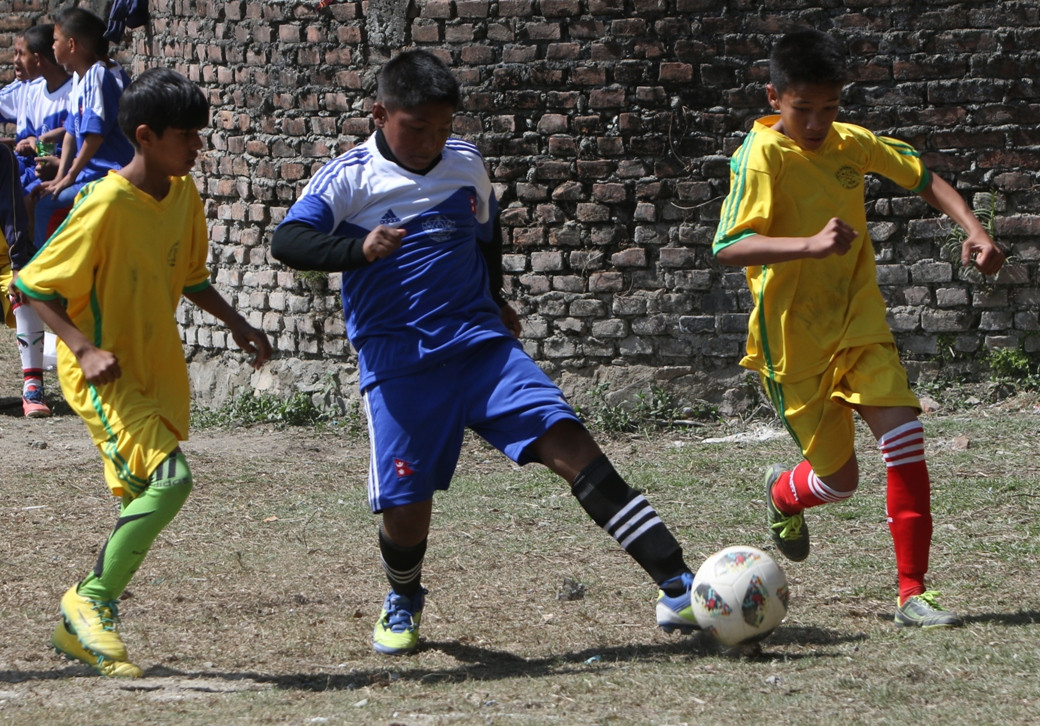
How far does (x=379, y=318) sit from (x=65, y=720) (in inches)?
56.8

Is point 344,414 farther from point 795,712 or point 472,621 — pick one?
point 795,712

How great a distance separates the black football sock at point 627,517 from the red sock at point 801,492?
816 millimetres

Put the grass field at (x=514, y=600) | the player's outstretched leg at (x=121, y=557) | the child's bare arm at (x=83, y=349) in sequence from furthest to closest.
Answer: the player's outstretched leg at (x=121, y=557) < the child's bare arm at (x=83, y=349) < the grass field at (x=514, y=600)

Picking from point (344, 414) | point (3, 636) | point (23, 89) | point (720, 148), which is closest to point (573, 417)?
point (3, 636)

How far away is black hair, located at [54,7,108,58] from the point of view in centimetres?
790

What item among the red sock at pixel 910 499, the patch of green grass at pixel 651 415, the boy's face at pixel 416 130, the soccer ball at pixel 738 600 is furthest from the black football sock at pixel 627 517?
the patch of green grass at pixel 651 415

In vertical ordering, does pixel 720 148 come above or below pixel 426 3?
below

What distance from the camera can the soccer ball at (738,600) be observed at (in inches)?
151

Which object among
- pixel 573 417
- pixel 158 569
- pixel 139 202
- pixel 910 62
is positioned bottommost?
pixel 158 569

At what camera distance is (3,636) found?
4.49 metres

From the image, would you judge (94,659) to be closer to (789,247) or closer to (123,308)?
(123,308)

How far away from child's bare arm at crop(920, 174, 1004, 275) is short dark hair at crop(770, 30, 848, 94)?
0.57m

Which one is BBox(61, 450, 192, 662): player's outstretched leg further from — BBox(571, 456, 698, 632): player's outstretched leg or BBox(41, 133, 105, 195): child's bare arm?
BBox(41, 133, 105, 195): child's bare arm

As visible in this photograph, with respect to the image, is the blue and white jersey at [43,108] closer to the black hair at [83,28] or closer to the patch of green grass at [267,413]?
the black hair at [83,28]
